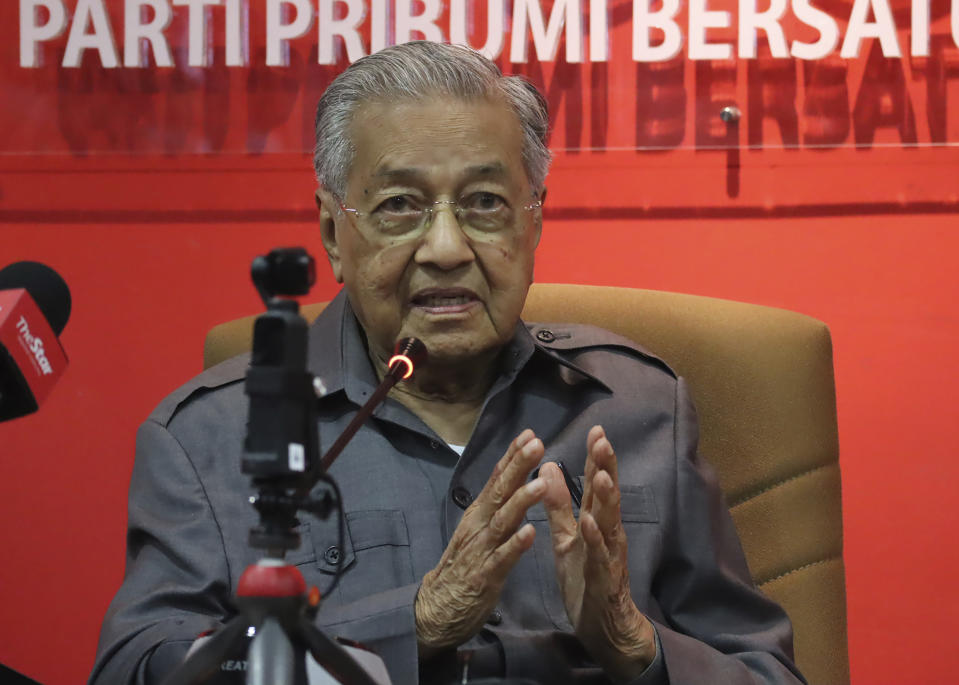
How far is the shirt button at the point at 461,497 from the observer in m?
1.58

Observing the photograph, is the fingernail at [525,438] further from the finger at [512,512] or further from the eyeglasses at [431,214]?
the eyeglasses at [431,214]

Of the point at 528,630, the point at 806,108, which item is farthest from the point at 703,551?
the point at 806,108

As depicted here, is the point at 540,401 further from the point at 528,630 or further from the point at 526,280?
the point at 528,630

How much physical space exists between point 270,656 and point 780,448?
3.70 ft

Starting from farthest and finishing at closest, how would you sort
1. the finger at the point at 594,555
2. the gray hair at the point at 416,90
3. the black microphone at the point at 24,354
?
the gray hair at the point at 416,90 → the finger at the point at 594,555 → the black microphone at the point at 24,354

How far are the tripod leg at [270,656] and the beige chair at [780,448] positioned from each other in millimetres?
1094

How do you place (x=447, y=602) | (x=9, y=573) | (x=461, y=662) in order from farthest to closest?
(x=9, y=573), (x=461, y=662), (x=447, y=602)

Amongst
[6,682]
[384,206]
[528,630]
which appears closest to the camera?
[6,682]

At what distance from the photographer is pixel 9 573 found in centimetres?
245

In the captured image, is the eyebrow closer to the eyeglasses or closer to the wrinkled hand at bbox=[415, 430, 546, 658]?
the eyeglasses

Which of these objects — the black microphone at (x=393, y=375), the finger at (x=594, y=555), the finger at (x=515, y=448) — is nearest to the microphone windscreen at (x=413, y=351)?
the black microphone at (x=393, y=375)

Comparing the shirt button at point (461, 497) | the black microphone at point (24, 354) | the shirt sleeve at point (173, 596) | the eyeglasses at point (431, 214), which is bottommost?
the shirt sleeve at point (173, 596)

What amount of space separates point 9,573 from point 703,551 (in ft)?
5.07

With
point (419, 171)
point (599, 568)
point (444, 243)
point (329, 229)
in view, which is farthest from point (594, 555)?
point (329, 229)
